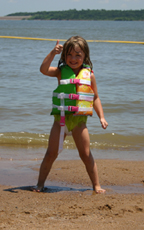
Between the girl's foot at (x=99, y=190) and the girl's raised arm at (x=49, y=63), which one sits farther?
the girl's foot at (x=99, y=190)

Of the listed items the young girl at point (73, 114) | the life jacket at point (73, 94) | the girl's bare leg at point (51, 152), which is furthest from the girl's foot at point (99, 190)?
the life jacket at point (73, 94)

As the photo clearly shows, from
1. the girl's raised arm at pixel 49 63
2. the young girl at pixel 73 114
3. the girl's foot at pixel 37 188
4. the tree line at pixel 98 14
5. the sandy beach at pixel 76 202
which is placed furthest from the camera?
the tree line at pixel 98 14

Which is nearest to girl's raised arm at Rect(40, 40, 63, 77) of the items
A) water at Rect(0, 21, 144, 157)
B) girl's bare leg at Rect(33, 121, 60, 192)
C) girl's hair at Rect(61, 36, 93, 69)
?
girl's hair at Rect(61, 36, 93, 69)

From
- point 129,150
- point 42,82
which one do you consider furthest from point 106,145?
point 42,82

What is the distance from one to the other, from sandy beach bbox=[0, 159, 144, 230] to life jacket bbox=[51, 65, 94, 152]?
0.54 m

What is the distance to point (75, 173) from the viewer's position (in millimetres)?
4500

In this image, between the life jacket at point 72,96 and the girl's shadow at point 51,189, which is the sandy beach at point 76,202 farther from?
the life jacket at point 72,96

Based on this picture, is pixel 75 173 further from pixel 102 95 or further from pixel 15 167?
pixel 102 95

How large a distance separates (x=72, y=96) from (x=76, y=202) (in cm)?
100

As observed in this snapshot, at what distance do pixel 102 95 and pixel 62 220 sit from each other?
24.0 feet

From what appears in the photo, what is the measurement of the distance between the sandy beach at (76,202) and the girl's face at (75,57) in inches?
50.7

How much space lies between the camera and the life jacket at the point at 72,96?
3.60 meters

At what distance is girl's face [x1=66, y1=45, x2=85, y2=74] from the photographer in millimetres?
3641

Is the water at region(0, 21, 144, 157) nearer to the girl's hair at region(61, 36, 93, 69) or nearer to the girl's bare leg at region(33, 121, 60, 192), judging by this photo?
the girl's bare leg at region(33, 121, 60, 192)
